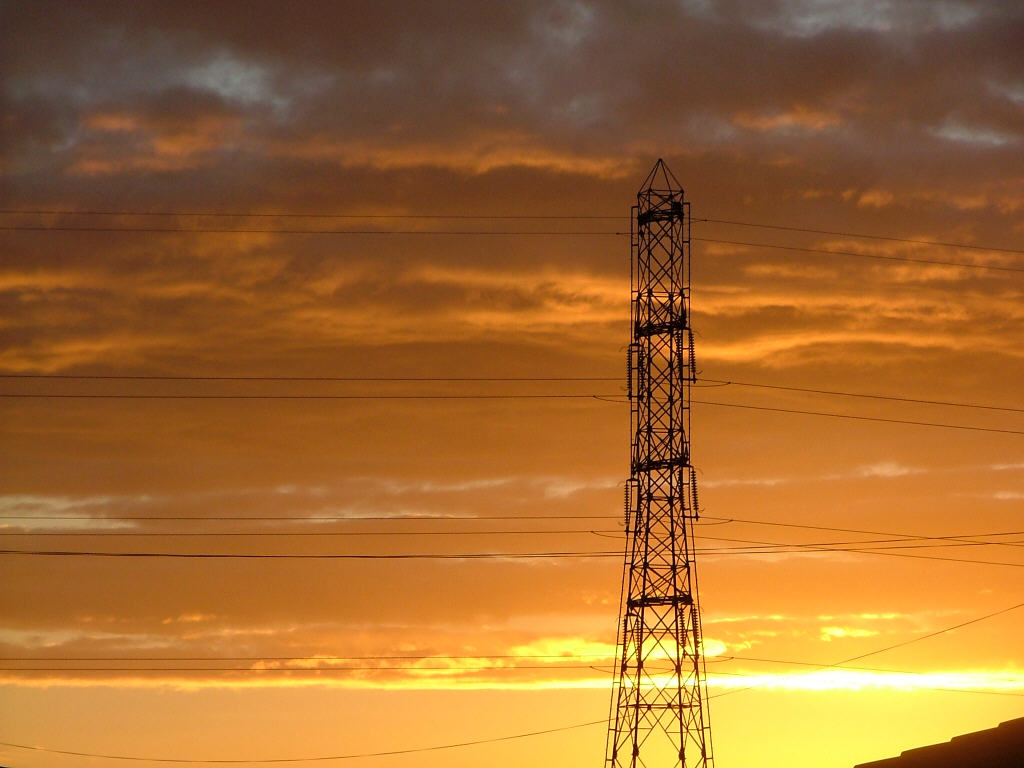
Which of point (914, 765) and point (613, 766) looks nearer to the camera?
point (914, 765)

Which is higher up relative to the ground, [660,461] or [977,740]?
[660,461]

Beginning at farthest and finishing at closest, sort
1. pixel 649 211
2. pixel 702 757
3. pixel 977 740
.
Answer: pixel 649 211, pixel 702 757, pixel 977 740

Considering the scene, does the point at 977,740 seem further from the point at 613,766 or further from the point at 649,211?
the point at 649,211

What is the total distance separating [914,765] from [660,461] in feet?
63.3

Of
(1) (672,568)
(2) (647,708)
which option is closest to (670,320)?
(1) (672,568)

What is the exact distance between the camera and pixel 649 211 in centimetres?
8981

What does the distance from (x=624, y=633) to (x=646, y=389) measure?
37.3 ft

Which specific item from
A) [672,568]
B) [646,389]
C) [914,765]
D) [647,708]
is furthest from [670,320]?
[914,765]

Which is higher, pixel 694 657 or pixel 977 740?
pixel 694 657

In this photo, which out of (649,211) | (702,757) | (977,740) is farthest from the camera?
(649,211)

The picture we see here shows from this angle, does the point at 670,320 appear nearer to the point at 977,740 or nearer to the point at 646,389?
the point at 646,389

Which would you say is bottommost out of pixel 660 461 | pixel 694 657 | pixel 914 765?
pixel 914 765

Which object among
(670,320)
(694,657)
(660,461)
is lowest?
(694,657)

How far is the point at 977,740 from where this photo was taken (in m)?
69.6
